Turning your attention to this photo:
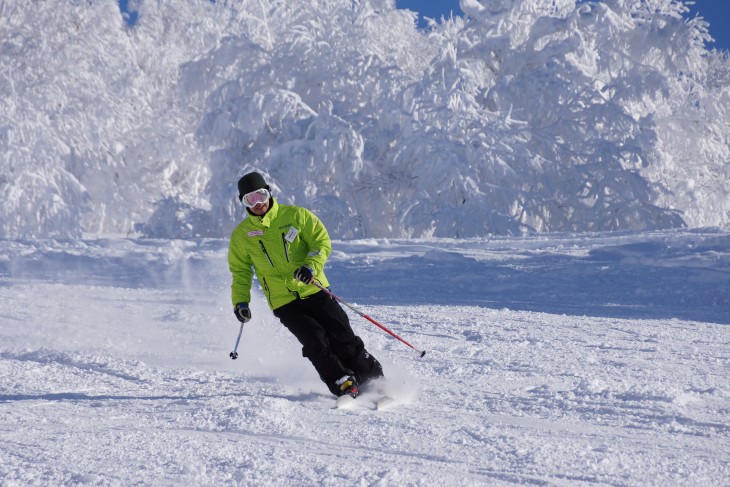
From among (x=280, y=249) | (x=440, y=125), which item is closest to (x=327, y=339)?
(x=280, y=249)

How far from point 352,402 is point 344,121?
15.6m

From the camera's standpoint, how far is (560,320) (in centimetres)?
763

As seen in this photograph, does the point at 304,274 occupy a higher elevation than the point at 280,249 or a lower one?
lower

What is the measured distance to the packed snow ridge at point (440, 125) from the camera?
63.0 ft

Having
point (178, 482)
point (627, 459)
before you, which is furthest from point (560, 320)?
point (178, 482)

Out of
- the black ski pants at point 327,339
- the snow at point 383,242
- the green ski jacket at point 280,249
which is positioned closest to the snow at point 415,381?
the snow at point 383,242

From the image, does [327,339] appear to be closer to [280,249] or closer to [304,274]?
[304,274]

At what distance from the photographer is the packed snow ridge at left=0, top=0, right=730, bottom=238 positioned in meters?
19.2

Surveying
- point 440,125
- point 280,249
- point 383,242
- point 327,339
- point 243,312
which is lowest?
point 383,242

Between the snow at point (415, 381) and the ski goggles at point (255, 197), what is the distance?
1150 millimetres

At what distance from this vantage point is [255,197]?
14.8ft

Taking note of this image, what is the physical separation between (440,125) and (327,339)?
15.6 metres

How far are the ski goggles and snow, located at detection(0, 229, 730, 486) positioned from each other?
3.77 ft

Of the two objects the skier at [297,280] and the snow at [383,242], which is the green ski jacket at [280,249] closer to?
the skier at [297,280]
